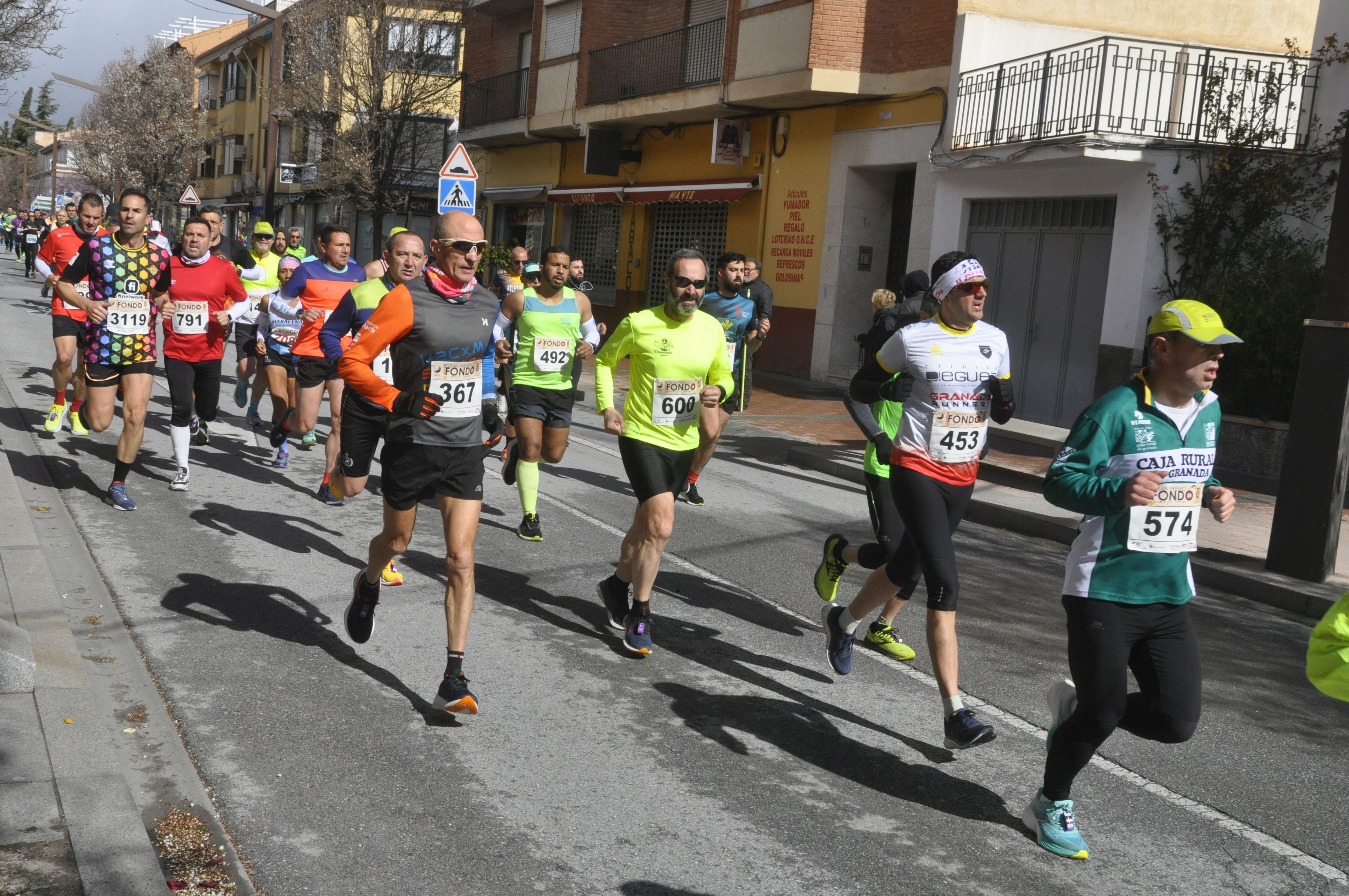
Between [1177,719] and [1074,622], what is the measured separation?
0.41 meters

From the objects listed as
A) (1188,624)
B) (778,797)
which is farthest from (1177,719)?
(778,797)

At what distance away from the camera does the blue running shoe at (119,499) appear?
26.8 feet

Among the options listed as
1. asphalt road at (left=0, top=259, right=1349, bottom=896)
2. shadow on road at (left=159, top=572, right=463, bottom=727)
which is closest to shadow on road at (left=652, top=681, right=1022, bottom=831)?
asphalt road at (left=0, top=259, right=1349, bottom=896)

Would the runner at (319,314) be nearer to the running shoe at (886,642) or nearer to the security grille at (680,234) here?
the running shoe at (886,642)

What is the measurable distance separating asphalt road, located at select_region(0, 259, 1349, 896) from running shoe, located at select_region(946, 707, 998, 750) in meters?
0.12

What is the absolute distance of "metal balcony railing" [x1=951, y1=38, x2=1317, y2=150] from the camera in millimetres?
15672

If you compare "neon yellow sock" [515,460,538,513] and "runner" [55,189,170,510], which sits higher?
"runner" [55,189,170,510]

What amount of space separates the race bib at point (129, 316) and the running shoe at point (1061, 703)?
6.49 meters

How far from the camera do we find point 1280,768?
4.97 meters

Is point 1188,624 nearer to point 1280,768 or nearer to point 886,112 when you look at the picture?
point 1280,768

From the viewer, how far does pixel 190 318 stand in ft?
28.7

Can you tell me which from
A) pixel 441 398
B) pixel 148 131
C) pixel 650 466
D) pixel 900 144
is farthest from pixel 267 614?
pixel 148 131

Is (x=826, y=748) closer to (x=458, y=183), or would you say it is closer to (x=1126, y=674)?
(x=1126, y=674)

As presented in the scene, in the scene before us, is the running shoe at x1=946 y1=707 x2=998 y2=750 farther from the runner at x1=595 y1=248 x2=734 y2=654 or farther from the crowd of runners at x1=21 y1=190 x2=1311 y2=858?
the runner at x1=595 y1=248 x2=734 y2=654
